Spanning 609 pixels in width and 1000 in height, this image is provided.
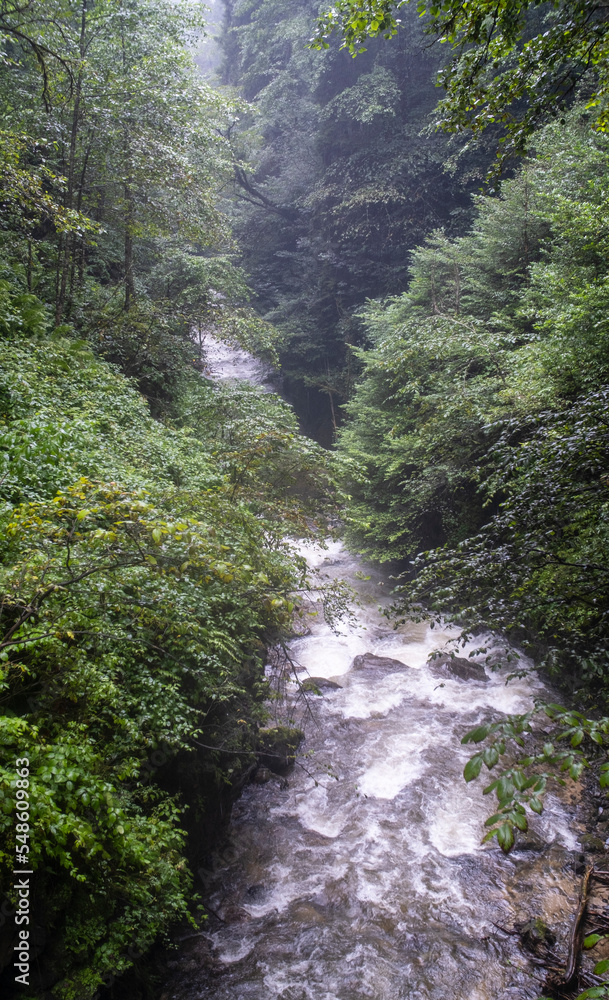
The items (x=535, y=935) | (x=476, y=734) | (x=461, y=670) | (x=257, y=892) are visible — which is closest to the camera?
(x=476, y=734)

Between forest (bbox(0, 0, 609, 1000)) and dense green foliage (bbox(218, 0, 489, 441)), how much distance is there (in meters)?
0.19

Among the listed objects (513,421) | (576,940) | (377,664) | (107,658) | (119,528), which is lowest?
(377,664)

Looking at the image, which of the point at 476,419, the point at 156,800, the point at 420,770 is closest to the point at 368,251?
the point at 476,419

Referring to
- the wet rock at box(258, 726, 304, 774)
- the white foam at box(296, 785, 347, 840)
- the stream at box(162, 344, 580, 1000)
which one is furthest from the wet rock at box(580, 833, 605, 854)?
the wet rock at box(258, 726, 304, 774)

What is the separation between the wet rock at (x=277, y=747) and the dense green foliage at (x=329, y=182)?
47.9ft

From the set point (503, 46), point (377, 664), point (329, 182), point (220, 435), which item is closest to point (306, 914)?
point (377, 664)

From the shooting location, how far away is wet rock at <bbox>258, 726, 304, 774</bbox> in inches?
257

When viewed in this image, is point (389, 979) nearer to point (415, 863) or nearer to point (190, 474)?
point (415, 863)

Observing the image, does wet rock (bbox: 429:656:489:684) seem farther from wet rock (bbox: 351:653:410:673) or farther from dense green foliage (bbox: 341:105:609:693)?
dense green foliage (bbox: 341:105:609:693)

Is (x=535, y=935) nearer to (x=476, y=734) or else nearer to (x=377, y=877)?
(x=377, y=877)

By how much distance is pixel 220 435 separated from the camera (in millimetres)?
9484

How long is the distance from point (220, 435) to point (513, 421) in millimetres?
6485

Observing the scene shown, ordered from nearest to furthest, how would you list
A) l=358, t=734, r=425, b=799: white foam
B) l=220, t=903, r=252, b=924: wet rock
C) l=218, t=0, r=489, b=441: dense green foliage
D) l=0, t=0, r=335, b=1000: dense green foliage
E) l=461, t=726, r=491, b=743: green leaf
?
l=461, t=726, r=491, b=743: green leaf, l=0, t=0, r=335, b=1000: dense green foliage, l=220, t=903, r=252, b=924: wet rock, l=358, t=734, r=425, b=799: white foam, l=218, t=0, r=489, b=441: dense green foliage

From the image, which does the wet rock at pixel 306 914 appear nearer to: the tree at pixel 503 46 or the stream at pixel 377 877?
the stream at pixel 377 877
